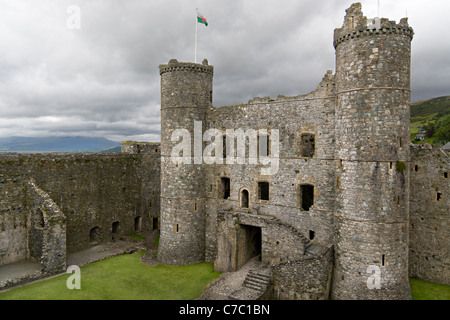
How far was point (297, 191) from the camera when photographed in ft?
53.4

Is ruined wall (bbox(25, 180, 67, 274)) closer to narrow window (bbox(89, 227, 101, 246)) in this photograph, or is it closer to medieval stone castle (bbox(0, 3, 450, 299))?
medieval stone castle (bbox(0, 3, 450, 299))

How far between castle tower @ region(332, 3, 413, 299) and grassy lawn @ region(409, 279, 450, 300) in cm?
219

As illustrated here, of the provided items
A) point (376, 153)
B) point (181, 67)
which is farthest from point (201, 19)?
point (376, 153)

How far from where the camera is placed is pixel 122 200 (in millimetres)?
23359

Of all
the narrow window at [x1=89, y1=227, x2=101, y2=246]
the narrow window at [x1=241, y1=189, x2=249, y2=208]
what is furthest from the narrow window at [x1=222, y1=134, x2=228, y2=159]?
the narrow window at [x1=89, y1=227, x2=101, y2=246]

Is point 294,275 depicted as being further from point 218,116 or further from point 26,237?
point 26,237

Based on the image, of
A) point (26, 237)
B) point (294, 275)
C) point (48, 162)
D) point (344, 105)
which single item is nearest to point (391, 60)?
point (344, 105)

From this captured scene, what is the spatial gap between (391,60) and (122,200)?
20222 millimetres

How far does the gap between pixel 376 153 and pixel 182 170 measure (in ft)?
36.0

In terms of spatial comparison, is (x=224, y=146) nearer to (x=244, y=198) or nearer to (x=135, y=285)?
(x=244, y=198)

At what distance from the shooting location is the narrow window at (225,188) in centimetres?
1920

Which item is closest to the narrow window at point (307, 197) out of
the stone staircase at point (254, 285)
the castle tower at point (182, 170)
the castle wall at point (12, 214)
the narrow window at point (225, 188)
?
A: the stone staircase at point (254, 285)

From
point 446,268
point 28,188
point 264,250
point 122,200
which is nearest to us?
point 446,268

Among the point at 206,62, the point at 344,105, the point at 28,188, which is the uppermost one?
the point at 206,62
